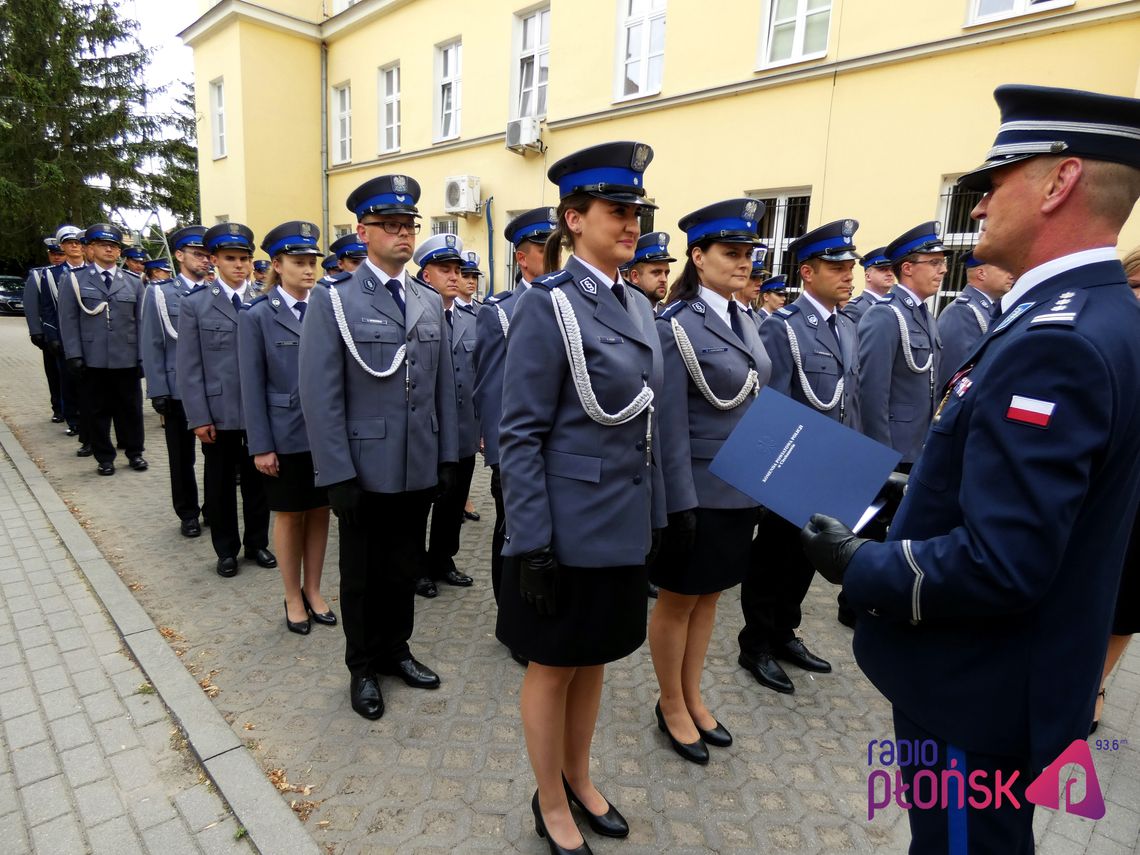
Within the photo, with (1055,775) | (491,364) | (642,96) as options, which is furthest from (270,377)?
(642,96)

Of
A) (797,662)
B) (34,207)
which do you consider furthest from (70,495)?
(34,207)

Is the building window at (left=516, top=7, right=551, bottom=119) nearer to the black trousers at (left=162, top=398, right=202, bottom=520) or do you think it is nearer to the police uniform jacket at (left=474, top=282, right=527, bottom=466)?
the black trousers at (left=162, top=398, right=202, bottom=520)

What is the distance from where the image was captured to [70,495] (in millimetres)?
6203

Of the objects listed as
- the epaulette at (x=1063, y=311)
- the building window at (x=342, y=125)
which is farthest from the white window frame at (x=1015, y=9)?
the building window at (x=342, y=125)

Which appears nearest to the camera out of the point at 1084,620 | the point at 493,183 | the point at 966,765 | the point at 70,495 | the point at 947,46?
the point at 1084,620

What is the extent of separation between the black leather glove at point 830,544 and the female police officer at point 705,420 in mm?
942

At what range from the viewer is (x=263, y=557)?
480cm

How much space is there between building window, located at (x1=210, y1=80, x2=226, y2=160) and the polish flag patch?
2186cm

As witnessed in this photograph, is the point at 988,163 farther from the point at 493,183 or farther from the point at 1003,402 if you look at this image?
the point at 493,183

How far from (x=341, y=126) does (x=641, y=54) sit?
10.7 metres

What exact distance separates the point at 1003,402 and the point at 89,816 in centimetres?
323

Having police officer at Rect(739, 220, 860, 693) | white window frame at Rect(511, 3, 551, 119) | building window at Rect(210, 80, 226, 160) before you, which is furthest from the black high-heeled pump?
building window at Rect(210, 80, 226, 160)

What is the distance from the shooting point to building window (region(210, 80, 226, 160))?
18.5 meters

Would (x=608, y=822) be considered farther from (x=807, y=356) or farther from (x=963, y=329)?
(x=963, y=329)
